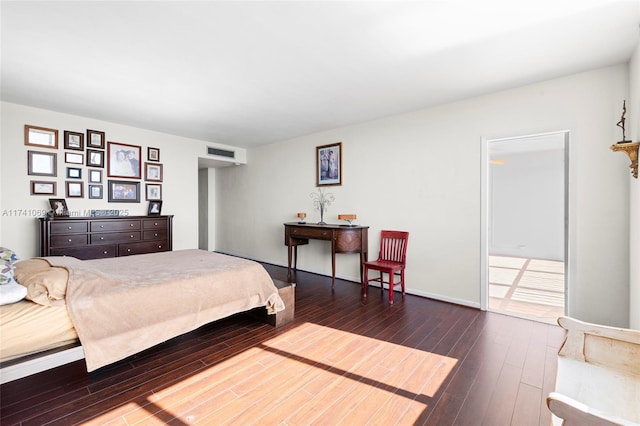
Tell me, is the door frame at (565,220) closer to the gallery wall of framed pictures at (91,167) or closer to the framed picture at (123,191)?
the gallery wall of framed pictures at (91,167)

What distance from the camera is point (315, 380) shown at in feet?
6.49

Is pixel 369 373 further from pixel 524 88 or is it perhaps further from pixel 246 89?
pixel 524 88

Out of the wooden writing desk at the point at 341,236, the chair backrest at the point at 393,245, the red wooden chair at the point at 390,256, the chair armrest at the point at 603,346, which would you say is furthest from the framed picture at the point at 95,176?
the chair armrest at the point at 603,346

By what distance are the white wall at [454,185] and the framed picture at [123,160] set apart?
2.36 metres

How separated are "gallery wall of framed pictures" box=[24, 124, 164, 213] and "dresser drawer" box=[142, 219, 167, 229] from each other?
43 cm

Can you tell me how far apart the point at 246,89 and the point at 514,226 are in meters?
7.07

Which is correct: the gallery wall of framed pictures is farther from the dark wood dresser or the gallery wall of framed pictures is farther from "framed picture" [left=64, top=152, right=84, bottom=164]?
the dark wood dresser

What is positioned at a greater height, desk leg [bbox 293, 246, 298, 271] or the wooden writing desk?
the wooden writing desk

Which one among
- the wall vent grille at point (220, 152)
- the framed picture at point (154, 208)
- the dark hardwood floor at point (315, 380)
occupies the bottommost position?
the dark hardwood floor at point (315, 380)

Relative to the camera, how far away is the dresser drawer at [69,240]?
12.4ft

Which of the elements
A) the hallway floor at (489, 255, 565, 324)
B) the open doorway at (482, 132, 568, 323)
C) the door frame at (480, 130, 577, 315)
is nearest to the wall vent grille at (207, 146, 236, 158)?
the door frame at (480, 130, 577, 315)

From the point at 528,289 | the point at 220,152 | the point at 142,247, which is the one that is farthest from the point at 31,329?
the point at 528,289

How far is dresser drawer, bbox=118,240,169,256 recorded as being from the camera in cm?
440

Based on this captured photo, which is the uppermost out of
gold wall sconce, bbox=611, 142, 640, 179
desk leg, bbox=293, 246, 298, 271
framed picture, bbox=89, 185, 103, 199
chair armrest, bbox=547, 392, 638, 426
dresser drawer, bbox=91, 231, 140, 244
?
gold wall sconce, bbox=611, 142, 640, 179
